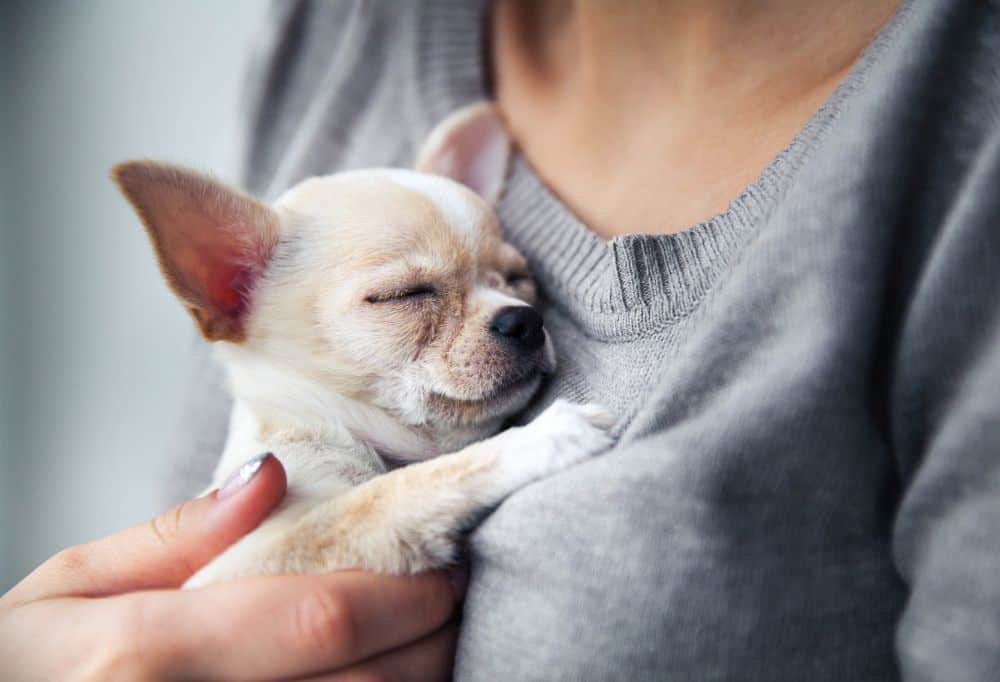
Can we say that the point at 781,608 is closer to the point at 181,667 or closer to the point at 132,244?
the point at 181,667

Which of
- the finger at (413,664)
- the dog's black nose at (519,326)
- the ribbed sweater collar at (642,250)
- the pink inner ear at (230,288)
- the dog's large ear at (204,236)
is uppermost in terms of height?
the dog's large ear at (204,236)

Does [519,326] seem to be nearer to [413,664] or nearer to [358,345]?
[358,345]

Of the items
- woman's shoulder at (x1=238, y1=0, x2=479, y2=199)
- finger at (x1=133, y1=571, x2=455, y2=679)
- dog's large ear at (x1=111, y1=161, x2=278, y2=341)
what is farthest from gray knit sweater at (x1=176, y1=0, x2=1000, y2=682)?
woman's shoulder at (x1=238, y1=0, x2=479, y2=199)

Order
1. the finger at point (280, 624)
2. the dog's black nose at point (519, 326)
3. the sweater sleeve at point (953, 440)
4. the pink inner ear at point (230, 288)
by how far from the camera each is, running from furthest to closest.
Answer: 1. the pink inner ear at point (230, 288)
2. the dog's black nose at point (519, 326)
3. the finger at point (280, 624)
4. the sweater sleeve at point (953, 440)

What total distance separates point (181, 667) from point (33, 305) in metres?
1.99

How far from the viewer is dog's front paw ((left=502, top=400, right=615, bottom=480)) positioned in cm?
86

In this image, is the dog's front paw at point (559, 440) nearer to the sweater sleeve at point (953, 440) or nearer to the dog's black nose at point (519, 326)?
the dog's black nose at point (519, 326)

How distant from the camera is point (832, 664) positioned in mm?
724

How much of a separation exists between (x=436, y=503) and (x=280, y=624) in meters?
0.21

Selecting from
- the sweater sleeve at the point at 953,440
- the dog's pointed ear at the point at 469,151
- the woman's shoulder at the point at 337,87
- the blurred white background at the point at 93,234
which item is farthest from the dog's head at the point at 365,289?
the blurred white background at the point at 93,234

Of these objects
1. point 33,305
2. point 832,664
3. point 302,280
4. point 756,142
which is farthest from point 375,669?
point 33,305

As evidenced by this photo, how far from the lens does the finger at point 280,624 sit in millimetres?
822

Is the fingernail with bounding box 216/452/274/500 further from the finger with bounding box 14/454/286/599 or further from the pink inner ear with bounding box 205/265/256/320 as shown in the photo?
the pink inner ear with bounding box 205/265/256/320

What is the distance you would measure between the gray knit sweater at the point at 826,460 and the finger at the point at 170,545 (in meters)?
0.32
